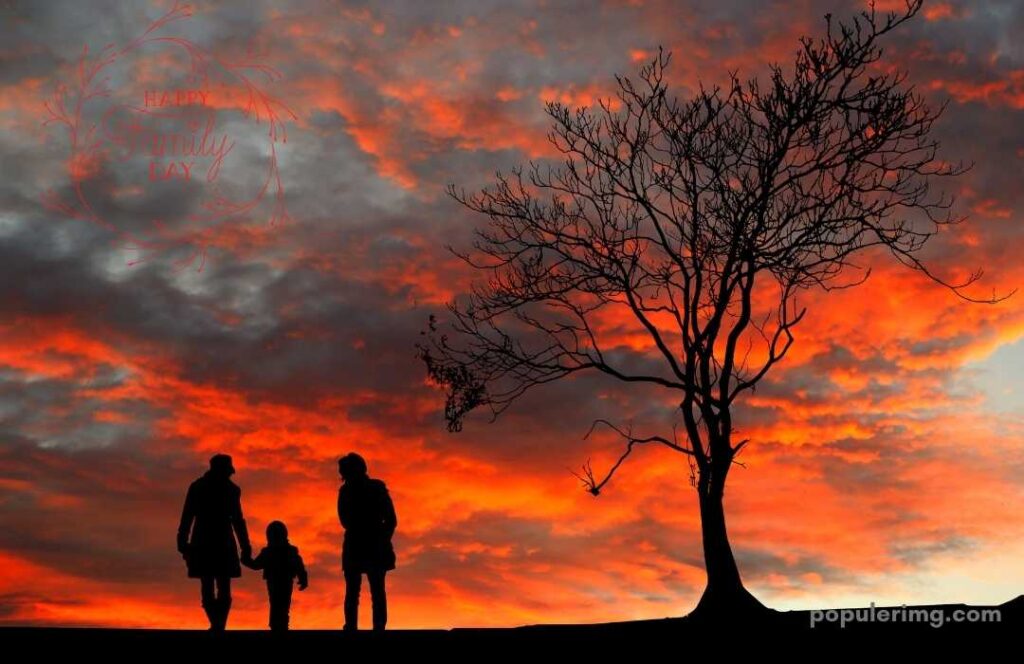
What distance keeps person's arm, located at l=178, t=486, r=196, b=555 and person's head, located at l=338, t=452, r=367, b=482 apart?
218cm

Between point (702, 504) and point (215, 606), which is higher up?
point (702, 504)

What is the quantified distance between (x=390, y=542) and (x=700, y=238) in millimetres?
10731

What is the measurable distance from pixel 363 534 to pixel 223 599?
2.25m

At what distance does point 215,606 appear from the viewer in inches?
624

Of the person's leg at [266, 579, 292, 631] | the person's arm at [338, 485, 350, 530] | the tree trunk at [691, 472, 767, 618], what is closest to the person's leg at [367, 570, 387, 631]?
the person's arm at [338, 485, 350, 530]

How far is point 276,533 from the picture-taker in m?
17.7

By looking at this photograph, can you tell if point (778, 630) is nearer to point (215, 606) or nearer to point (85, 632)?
point (215, 606)

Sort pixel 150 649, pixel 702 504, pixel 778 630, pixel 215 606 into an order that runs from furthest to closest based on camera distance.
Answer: pixel 702 504
pixel 215 606
pixel 778 630
pixel 150 649

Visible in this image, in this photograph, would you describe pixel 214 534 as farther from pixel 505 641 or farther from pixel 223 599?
pixel 505 641

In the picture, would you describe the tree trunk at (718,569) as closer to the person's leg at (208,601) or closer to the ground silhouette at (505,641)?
the ground silhouette at (505,641)

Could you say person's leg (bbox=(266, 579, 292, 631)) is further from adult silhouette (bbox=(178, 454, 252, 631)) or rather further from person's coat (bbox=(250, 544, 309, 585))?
adult silhouette (bbox=(178, 454, 252, 631))

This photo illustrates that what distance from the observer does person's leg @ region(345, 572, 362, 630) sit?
15.9 metres

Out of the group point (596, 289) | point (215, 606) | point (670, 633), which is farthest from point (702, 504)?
point (215, 606)

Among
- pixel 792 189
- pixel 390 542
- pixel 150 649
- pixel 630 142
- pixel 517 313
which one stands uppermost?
pixel 630 142
